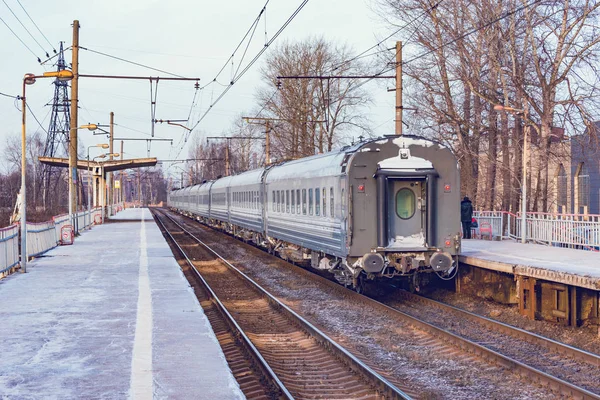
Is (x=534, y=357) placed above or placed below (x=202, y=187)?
below

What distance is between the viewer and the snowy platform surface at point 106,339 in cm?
773

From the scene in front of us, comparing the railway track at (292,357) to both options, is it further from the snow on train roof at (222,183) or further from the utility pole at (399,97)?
the snow on train roof at (222,183)

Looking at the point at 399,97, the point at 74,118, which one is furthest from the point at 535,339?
the point at 74,118

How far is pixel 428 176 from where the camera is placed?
14.4 m

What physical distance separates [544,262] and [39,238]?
1633 cm

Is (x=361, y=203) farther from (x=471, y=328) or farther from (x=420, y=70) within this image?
(x=420, y=70)

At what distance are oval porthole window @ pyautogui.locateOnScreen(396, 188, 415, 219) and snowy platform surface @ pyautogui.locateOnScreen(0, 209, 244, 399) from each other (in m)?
4.38

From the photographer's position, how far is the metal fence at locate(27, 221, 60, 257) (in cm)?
2289

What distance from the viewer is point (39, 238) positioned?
2428 cm

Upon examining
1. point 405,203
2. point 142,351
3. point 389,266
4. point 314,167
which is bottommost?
point 142,351

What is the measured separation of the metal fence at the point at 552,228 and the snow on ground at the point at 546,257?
27.7 inches

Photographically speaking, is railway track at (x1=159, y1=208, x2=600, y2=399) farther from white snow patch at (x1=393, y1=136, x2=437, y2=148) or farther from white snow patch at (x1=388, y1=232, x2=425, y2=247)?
white snow patch at (x1=393, y1=136, x2=437, y2=148)

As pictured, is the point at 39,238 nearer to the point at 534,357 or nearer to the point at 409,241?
the point at 409,241

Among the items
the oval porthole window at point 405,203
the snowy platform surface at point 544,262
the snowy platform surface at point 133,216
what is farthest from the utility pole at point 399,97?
the snowy platform surface at point 133,216
